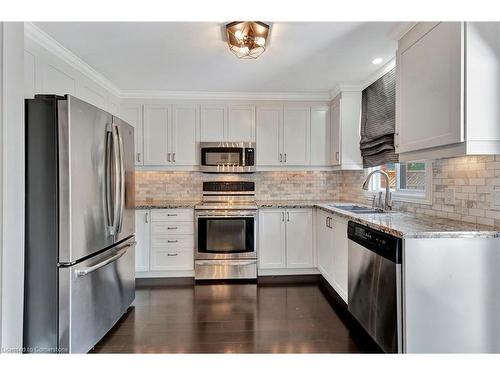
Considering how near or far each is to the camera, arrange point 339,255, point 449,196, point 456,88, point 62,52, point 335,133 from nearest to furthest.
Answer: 1. point 456,88
2. point 449,196
3. point 62,52
4. point 339,255
5. point 335,133

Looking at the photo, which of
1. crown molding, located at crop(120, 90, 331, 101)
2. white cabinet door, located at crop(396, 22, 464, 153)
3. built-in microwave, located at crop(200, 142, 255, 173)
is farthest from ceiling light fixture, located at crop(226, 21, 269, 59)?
built-in microwave, located at crop(200, 142, 255, 173)

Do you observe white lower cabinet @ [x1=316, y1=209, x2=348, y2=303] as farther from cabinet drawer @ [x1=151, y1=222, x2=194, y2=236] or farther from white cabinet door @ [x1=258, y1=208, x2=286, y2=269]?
cabinet drawer @ [x1=151, y1=222, x2=194, y2=236]

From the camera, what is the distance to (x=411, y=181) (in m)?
2.66

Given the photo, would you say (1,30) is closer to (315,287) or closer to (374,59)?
(374,59)

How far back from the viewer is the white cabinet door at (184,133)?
378cm

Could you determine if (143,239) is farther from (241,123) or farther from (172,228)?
(241,123)

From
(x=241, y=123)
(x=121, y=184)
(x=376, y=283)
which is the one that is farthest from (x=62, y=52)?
(x=376, y=283)

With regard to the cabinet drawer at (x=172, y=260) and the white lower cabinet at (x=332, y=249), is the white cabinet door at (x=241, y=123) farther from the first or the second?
the cabinet drawer at (x=172, y=260)

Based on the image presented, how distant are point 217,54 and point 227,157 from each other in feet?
4.79

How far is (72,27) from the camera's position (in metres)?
2.09

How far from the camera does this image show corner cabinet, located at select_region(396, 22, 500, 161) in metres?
1.51

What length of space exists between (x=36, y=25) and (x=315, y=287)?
3.54 meters

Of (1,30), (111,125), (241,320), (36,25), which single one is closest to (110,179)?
(111,125)

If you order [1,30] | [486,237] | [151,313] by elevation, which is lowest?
[151,313]
